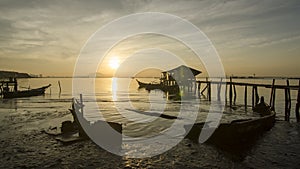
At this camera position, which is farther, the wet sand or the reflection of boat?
the reflection of boat

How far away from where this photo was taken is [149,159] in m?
10.8

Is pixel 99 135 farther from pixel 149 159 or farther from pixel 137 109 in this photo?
pixel 137 109

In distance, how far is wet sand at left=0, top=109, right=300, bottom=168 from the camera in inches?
395

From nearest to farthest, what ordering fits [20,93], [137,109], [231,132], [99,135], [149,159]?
[149,159], [231,132], [99,135], [137,109], [20,93]

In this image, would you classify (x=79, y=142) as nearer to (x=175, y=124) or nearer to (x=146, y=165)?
(x=146, y=165)

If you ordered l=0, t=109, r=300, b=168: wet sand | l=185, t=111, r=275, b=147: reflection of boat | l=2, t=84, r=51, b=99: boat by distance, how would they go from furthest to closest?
l=2, t=84, r=51, b=99: boat
l=185, t=111, r=275, b=147: reflection of boat
l=0, t=109, r=300, b=168: wet sand

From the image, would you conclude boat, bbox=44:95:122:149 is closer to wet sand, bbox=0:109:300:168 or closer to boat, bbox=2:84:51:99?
wet sand, bbox=0:109:300:168

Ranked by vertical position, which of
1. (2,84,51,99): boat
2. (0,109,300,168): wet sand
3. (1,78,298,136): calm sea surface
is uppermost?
(2,84,51,99): boat

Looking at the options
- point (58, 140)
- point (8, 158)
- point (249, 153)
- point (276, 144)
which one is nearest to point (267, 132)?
point (276, 144)

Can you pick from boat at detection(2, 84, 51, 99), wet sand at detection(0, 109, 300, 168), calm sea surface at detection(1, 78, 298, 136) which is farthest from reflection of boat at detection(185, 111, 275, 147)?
boat at detection(2, 84, 51, 99)

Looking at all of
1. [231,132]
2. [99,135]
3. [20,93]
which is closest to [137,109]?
[99,135]

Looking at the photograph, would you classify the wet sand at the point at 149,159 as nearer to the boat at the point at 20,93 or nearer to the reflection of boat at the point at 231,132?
the reflection of boat at the point at 231,132

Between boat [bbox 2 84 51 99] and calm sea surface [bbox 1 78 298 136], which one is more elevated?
boat [bbox 2 84 51 99]

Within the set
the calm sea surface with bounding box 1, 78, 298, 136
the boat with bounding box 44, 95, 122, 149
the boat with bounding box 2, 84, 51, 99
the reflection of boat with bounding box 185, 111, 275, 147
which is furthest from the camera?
the boat with bounding box 2, 84, 51, 99
